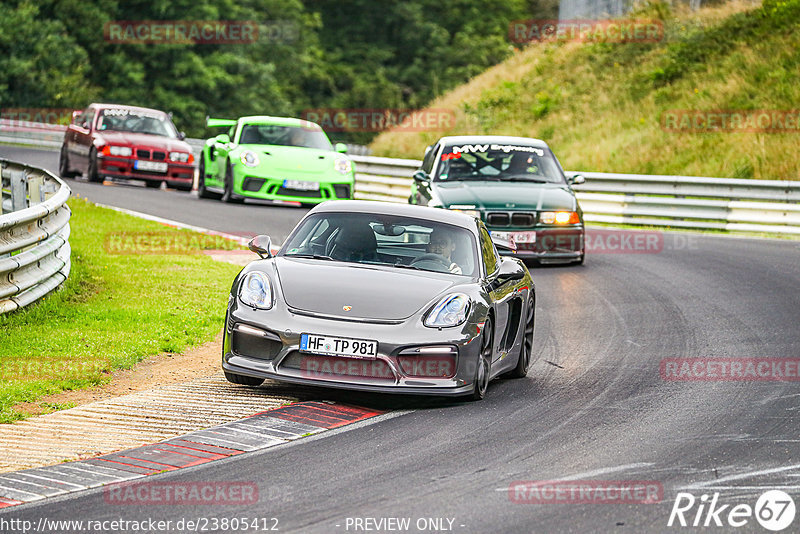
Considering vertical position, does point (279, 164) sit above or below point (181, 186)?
above

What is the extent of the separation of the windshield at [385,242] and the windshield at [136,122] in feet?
59.1

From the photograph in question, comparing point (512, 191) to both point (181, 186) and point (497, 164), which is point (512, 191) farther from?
point (181, 186)

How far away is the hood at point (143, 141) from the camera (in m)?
25.7

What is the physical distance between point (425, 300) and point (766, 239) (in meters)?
14.7

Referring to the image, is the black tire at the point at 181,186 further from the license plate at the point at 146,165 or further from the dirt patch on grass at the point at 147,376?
the dirt patch on grass at the point at 147,376

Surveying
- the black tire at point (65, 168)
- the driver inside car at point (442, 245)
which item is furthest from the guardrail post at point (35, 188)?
the black tire at point (65, 168)

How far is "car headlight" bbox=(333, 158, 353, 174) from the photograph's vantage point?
2212 centimetres

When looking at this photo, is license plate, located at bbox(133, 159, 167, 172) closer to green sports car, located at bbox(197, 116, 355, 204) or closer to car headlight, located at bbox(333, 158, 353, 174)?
green sports car, located at bbox(197, 116, 355, 204)

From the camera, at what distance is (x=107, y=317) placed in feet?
36.2

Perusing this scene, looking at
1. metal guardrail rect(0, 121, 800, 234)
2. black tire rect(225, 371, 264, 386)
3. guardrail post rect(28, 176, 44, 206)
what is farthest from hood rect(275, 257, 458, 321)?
metal guardrail rect(0, 121, 800, 234)

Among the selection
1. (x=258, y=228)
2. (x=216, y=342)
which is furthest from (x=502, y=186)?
(x=216, y=342)

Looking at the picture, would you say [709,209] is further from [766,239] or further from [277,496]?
[277,496]

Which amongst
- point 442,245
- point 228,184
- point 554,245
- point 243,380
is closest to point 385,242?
point 442,245

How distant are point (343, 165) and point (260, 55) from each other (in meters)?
49.1
